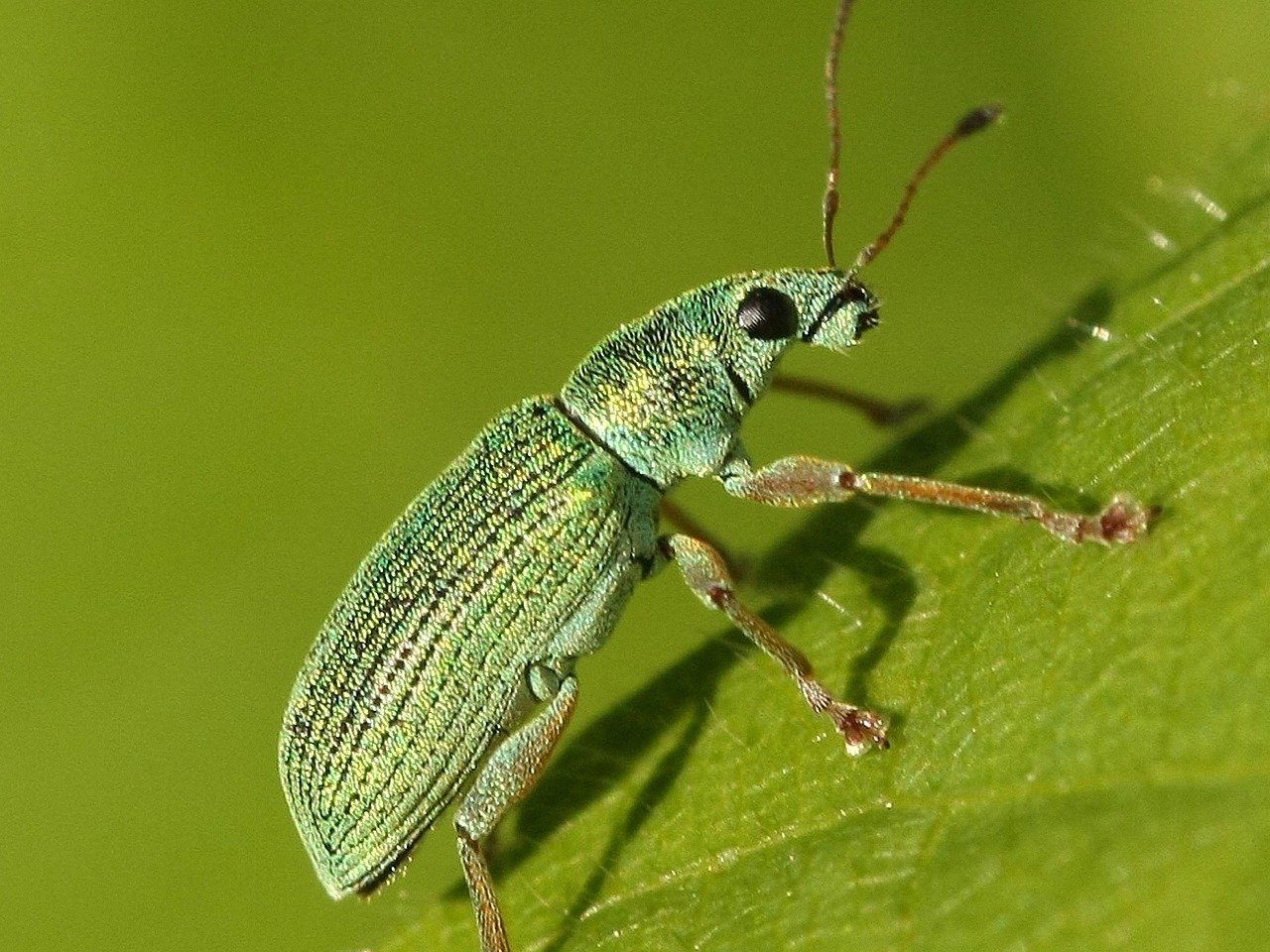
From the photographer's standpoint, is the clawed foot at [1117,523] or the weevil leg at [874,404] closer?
the clawed foot at [1117,523]

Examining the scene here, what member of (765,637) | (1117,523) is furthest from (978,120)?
(765,637)

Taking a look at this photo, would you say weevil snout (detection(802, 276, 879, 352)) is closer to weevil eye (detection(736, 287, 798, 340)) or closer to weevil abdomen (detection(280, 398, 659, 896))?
weevil eye (detection(736, 287, 798, 340))

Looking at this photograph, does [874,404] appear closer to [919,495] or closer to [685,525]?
[685,525]

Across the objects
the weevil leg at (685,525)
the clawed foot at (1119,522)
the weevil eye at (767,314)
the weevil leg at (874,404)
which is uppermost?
the weevil leg at (874,404)

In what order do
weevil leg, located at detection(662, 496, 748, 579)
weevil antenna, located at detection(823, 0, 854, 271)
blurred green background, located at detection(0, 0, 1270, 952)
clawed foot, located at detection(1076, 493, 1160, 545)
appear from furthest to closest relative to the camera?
blurred green background, located at detection(0, 0, 1270, 952) → weevil leg, located at detection(662, 496, 748, 579) → weevil antenna, located at detection(823, 0, 854, 271) → clawed foot, located at detection(1076, 493, 1160, 545)

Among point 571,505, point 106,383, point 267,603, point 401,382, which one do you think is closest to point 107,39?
point 106,383

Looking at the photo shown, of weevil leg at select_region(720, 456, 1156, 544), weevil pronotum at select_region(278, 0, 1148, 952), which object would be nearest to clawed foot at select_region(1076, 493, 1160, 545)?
weevil leg at select_region(720, 456, 1156, 544)

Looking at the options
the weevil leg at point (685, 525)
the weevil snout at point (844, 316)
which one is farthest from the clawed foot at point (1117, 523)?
the weevil leg at point (685, 525)

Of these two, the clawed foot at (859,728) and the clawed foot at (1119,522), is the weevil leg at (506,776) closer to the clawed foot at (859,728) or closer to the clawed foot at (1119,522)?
the clawed foot at (859,728)
